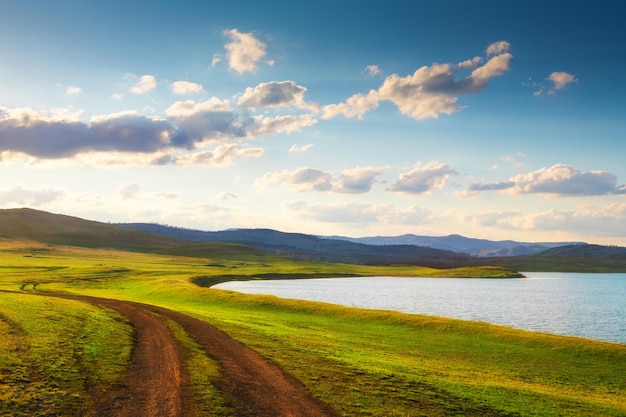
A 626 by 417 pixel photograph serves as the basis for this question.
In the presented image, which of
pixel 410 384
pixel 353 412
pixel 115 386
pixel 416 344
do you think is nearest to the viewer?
pixel 353 412

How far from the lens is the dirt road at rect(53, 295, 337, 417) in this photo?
73.6 ft

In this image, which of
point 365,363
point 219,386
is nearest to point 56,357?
point 219,386

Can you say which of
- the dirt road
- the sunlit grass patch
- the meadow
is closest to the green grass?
the meadow

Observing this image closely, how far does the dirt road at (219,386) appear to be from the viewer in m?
22.4

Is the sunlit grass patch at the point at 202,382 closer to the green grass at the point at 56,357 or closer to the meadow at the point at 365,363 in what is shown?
the meadow at the point at 365,363

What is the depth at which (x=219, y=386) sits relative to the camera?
26328 mm

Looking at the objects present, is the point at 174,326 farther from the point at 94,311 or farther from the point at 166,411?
the point at 166,411

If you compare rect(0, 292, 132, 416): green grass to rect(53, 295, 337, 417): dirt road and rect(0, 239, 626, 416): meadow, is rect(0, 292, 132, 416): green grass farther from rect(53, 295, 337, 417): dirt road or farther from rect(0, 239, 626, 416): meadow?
rect(53, 295, 337, 417): dirt road

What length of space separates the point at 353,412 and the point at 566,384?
74.8 feet

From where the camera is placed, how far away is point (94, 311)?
5269 cm

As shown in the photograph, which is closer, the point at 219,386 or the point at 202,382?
the point at 219,386

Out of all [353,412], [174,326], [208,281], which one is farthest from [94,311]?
[208,281]

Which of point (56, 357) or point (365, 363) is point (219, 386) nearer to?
point (56, 357)

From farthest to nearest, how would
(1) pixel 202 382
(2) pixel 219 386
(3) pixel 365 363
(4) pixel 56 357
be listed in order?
(3) pixel 365 363, (4) pixel 56 357, (1) pixel 202 382, (2) pixel 219 386
